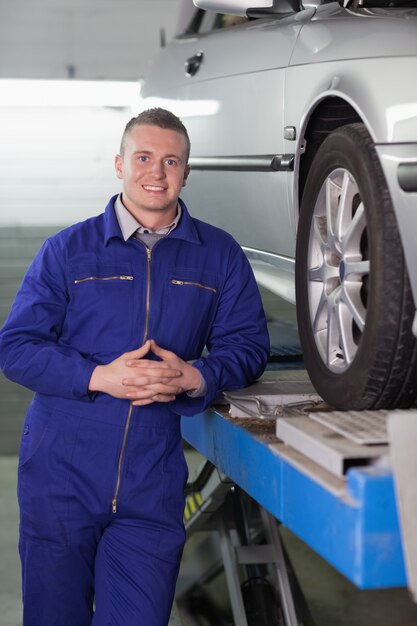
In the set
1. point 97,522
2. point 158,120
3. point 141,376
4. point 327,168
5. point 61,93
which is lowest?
point 97,522

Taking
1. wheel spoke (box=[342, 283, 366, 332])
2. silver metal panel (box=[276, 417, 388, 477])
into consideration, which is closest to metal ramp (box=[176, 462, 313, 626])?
wheel spoke (box=[342, 283, 366, 332])

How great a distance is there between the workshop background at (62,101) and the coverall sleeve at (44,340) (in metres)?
6.40

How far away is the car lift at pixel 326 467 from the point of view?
168 centimetres

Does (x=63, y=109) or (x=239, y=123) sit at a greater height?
(x=63, y=109)

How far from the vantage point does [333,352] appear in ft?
8.05

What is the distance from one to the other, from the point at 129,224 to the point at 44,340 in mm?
359

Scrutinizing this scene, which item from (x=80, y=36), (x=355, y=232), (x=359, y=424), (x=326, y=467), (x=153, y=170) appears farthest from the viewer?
(x=80, y=36)

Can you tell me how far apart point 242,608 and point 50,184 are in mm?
6370

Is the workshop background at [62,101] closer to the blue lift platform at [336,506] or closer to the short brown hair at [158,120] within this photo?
the short brown hair at [158,120]

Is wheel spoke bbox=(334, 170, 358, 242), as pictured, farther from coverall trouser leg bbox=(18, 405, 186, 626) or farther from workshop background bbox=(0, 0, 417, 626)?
workshop background bbox=(0, 0, 417, 626)

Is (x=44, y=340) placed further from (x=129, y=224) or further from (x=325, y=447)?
(x=325, y=447)

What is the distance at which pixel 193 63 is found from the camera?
3.76 metres

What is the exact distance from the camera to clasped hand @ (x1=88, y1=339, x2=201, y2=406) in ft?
7.73

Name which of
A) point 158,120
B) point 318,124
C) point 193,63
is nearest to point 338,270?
point 318,124
